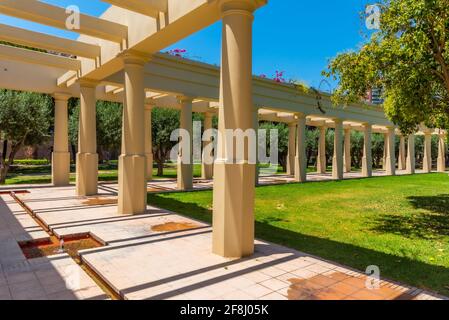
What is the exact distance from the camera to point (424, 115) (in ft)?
32.3

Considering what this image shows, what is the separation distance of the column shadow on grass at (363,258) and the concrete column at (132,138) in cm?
394

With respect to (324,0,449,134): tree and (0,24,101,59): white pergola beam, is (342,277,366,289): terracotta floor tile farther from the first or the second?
(0,24,101,59): white pergola beam

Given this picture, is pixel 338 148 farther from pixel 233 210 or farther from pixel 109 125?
pixel 233 210

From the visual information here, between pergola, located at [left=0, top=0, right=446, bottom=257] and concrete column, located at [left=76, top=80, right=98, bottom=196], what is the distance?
4 centimetres

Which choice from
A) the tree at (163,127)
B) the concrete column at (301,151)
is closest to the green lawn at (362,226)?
the concrete column at (301,151)

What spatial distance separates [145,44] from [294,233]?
647 cm

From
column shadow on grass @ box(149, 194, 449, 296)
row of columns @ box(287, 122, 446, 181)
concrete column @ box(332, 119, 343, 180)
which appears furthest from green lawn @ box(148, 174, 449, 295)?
row of columns @ box(287, 122, 446, 181)

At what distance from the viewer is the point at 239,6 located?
559 centimetres

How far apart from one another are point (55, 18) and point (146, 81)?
6.06 m

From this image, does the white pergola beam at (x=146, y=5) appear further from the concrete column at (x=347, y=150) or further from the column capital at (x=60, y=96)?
the concrete column at (x=347, y=150)

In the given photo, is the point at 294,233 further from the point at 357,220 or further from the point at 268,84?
the point at 268,84

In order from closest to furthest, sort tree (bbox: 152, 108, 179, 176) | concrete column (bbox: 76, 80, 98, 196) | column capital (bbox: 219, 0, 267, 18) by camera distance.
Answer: column capital (bbox: 219, 0, 267, 18)
concrete column (bbox: 76, 80, 98, 196)
tree (bbox: 152, 108, 179, 176)

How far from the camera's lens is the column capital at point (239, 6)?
18.3 ft

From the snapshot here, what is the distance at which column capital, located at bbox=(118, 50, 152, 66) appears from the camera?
917cm
